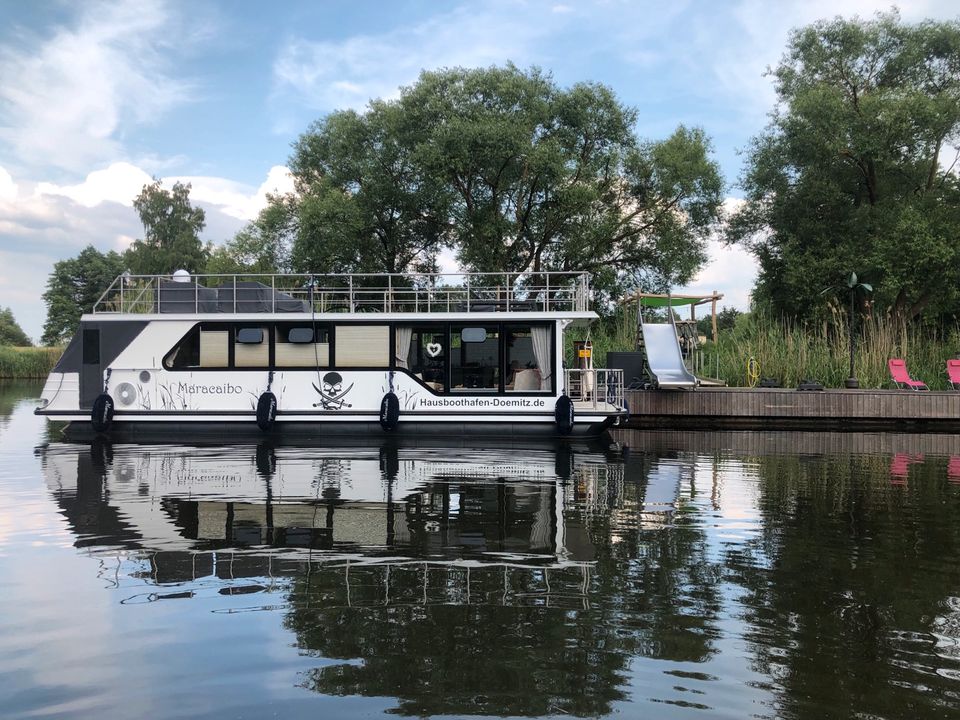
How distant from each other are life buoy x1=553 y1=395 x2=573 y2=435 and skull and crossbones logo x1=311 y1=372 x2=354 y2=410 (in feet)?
15.4

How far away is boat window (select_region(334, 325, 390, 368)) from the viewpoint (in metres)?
17.8

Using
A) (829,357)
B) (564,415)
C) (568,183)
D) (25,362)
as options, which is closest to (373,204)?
(568,183)

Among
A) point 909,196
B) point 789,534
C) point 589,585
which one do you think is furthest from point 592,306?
point 589,585

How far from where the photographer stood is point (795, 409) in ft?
75.7

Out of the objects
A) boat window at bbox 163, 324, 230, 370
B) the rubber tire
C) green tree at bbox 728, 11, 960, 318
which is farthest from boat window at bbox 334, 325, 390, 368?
green tree at bbox 728, 11, 960, 318

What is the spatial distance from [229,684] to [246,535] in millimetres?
3825

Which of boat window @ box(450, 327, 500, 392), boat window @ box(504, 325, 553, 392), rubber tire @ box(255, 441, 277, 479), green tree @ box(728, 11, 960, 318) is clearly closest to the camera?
rubber tire @ box(255, 441, 277, 479)

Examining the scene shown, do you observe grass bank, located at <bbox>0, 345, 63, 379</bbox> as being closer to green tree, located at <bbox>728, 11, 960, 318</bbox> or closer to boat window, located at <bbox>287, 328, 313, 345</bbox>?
boat window, located at <bbox>287, 328, 313, 345</bbox>

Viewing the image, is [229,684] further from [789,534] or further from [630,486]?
[630,486]

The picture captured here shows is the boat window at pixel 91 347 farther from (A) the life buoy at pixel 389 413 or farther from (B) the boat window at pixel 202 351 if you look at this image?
(A) the life buoy at pixel 389 413

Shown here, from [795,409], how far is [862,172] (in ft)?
51.9

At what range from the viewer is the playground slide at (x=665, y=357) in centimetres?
2284

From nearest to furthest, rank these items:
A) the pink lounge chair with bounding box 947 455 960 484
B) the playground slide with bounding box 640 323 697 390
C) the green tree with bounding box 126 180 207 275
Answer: the pink lounge chair with bounding box 947 455 960 484 → the playground slide with bounding box 640 323 697 390 → the green tree with bounding box 126 180 207 275

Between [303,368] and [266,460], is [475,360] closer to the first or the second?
[303,368]
